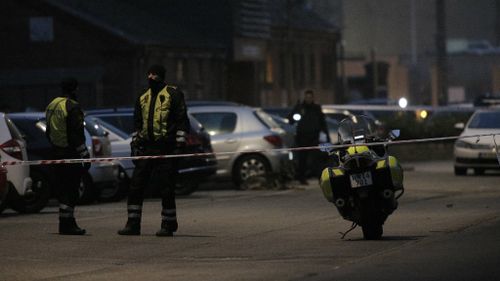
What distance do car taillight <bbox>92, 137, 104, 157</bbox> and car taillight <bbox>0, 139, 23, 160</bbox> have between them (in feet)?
8.78

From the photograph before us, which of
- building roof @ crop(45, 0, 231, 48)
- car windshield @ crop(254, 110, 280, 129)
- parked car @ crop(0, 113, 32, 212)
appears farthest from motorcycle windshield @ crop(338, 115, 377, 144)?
building roof @ crop(45, 0, 231, 48)

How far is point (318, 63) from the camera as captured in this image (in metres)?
63.8

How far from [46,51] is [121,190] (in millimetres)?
24650

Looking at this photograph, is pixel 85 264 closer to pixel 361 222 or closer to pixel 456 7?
pixel 361 222

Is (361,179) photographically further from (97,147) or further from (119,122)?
(119,122)

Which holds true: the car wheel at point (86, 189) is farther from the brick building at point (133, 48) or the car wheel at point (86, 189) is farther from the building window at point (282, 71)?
the building window at point (282, 71)

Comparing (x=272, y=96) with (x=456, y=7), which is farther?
(x=456, y=7)

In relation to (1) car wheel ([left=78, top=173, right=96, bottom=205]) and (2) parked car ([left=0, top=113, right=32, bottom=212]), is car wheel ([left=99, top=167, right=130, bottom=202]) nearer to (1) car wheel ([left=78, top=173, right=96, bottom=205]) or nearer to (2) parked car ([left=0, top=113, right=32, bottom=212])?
(1) car wheel ([left=78, top=173, right=96, bottom=205])

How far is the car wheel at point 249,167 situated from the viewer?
26047 millimetres

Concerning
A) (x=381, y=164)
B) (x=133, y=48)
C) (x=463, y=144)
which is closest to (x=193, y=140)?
(x=463, y=144)

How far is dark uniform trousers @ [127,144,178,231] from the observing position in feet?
51.1

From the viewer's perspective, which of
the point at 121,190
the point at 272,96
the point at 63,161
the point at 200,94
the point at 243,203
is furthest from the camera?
the point at 272,96

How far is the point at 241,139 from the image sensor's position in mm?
26188

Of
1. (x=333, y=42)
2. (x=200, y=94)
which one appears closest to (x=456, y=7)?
(x=333, y=42)
